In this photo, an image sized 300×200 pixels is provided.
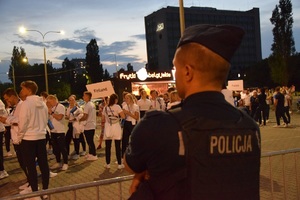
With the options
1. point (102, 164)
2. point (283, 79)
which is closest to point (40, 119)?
point (102, 164)

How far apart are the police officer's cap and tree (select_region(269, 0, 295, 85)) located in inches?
2226

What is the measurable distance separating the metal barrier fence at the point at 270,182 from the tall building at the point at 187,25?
342 ft

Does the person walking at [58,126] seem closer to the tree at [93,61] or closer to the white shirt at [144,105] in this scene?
the white shirt at [144,105]

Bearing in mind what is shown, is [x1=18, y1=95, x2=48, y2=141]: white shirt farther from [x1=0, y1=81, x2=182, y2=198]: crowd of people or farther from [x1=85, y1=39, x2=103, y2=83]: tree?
[x1=85, y1=39, x2=103, y2=83]: tree

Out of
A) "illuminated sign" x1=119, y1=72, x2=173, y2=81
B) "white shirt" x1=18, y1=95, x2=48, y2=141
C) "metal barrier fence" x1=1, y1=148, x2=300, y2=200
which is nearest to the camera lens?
"metal barrier fence" x1=1, y1=148, x2=300, y2=200

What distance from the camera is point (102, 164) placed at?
10062mm

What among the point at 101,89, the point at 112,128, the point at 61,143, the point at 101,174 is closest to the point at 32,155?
the point at 101,174

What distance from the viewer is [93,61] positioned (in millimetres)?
80375

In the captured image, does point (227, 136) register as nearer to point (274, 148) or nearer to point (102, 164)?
point (102, 164)

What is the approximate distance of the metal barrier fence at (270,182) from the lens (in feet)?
9.66

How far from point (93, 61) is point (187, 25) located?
150 ft

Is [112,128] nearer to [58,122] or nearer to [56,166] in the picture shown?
[58,122]

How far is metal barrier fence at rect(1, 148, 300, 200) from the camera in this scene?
2943mm

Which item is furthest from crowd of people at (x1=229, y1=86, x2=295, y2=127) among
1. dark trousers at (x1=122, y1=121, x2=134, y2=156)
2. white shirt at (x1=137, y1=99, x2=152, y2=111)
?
dark trousers at (x1=122, y1=121, x2=134, y2=156)
